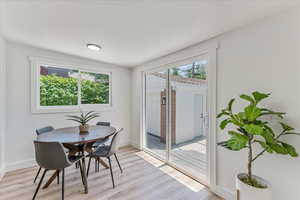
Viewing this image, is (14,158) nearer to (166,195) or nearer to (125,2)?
(166,195)

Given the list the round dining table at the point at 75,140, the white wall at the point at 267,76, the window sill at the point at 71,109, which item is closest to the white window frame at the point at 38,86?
the window sill at the point at 71,109

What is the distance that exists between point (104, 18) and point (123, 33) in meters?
0.40

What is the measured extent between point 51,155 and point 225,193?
2.34 m

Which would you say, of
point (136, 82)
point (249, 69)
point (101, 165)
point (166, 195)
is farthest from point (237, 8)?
point (101, 165)

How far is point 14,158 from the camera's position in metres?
2.69

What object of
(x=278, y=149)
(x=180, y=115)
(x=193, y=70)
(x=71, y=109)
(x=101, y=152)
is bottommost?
(x=101, y=152)

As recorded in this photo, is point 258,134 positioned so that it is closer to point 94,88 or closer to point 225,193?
point 225,193

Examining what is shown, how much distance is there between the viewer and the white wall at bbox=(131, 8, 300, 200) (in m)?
1.39

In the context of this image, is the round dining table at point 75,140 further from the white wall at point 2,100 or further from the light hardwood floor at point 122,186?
the white wall at point 2,100

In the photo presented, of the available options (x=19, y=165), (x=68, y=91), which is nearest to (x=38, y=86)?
(x=68, y=91)

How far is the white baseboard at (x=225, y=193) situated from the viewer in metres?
1.84

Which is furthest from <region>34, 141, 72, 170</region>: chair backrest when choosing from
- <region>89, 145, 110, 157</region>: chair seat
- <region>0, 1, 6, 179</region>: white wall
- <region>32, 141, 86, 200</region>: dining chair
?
<region>0, 1, 6, 179</region>: white wall

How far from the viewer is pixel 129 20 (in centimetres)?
176

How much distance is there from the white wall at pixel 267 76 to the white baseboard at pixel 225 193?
2cm
